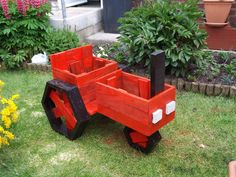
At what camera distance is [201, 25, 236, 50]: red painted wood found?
184 inches

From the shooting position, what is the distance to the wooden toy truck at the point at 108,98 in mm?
2318

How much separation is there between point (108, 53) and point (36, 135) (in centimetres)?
220

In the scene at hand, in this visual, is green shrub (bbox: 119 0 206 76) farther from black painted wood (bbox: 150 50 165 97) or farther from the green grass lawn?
black painted wood (bbox: 150 50 165 97)

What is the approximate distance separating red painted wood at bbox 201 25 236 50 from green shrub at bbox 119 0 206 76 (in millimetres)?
1123

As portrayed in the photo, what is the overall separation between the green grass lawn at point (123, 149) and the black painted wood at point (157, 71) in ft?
2.05

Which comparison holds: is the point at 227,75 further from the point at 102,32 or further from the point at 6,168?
the point at 102,32

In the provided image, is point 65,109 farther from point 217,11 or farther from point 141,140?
point 217,11

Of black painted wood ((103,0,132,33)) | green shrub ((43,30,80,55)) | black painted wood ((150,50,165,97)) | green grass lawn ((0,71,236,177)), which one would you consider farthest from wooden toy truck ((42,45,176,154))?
black painted wood ((103,0,132,33))

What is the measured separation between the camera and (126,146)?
2.75 meters

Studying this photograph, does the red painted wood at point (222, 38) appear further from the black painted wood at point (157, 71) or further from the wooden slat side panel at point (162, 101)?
the black painted wood at point (157, 71)

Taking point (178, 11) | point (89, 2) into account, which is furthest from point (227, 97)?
point (89, 2)

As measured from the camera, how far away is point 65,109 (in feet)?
9.26

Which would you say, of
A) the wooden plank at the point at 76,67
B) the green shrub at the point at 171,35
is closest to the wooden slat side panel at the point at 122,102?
the wooden plank at the point at 76,67

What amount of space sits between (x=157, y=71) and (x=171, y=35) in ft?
4.85
